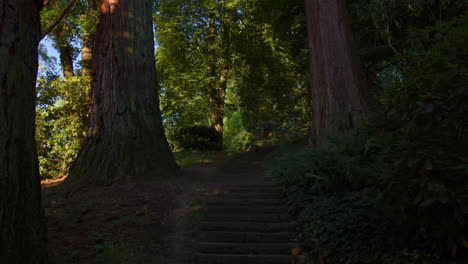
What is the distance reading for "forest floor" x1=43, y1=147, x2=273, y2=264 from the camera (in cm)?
554

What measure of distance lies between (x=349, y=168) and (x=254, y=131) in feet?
36.8

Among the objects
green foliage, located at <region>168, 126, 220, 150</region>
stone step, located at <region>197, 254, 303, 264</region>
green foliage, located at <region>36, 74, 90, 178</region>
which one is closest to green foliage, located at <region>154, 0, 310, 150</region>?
green foliage, located at <region>168, 126, 220, 150</region>

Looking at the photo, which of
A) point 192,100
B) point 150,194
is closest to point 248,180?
point 150,194

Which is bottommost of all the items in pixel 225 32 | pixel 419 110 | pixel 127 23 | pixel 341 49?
pixel 419 110

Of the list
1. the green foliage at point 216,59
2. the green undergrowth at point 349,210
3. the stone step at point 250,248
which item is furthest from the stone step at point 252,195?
the green foliage at point 216,59

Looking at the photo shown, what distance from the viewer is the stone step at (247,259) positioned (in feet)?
18.2

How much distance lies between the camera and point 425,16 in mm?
11641

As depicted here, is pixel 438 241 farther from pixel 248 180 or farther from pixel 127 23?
pixel 127 23

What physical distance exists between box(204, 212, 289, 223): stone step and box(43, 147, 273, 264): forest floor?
35 centimetres

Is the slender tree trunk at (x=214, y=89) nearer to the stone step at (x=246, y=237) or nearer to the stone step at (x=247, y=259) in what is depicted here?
the stone step at (x=246, y=237)

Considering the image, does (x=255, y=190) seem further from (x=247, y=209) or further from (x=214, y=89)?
(x=214, y=89)

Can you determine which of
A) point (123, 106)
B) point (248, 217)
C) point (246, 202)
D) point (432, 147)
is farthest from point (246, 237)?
point (123, 106)

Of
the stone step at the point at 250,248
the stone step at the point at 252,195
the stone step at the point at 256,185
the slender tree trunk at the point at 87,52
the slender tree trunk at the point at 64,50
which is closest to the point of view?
the stone step at the point at 250,248

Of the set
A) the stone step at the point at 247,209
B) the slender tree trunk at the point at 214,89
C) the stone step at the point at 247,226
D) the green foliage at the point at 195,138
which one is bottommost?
the stone step at the point at 247,226
